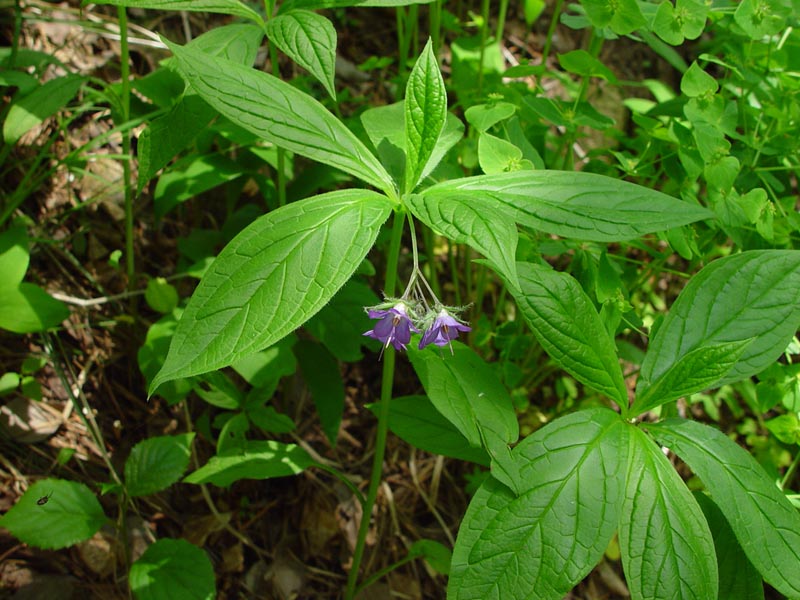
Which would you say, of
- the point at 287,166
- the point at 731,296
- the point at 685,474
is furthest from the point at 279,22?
the point at 685,474

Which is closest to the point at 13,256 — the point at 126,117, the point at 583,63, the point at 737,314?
the point at 126,117

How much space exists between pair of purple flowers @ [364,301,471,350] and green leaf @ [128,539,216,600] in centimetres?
A: 85

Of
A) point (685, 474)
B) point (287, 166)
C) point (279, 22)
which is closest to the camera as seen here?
point (279, 22)

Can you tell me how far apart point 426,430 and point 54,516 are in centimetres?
95

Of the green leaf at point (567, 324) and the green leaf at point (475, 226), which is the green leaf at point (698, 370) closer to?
the green leaf at point (567, 324)

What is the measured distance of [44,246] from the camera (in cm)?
219

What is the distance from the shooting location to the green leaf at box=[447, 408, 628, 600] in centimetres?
124

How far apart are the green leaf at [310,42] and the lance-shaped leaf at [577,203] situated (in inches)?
14.0

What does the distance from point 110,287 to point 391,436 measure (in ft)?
3.62

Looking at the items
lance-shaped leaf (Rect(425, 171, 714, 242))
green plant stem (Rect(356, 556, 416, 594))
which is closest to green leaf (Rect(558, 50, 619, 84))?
lance-shaped leaf (Rect(425, 171, 714, 242))

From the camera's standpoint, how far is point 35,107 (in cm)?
185

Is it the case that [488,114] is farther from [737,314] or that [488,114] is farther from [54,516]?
[54,516]

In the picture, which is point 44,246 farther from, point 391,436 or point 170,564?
point 391,436

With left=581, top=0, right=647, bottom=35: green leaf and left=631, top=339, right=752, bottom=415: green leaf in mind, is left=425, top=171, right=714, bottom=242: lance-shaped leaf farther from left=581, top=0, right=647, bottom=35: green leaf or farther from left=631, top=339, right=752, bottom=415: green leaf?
left=581, top=0, right=647, bottom=35: green leaf
